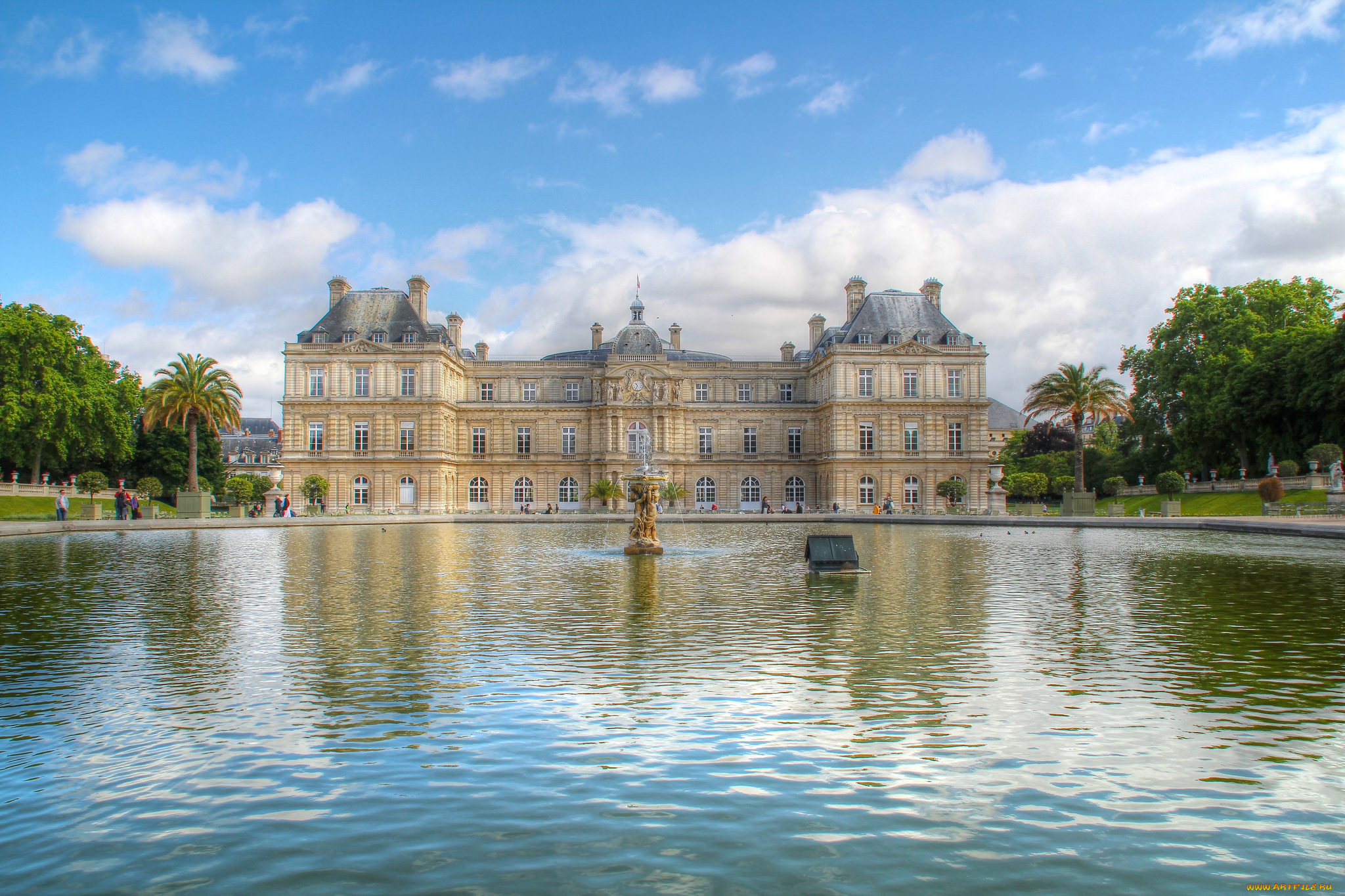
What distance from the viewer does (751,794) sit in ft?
20.9

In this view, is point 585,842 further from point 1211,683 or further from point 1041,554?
point 1041,554

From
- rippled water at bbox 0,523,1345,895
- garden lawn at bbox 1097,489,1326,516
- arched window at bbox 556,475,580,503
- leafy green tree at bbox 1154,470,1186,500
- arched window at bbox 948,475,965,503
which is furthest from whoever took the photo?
arched window at bbox 556,475,580,503

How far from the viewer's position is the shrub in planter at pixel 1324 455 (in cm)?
4456

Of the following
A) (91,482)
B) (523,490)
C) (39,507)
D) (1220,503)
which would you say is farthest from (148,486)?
(1220,503)

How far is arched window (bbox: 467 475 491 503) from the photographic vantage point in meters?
75.5

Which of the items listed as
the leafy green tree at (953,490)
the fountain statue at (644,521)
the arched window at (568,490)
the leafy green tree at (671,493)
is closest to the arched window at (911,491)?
the leafy green tree at (953,490)

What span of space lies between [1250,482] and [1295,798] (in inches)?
2215

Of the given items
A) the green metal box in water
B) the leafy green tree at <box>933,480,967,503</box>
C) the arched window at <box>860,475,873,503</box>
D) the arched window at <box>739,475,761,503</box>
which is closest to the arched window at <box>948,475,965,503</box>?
the leafy green tree at <box>933,480,967,503</box>

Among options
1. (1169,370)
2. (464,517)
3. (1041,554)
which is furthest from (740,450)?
(1041,554)

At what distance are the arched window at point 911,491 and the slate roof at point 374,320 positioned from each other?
36856mm

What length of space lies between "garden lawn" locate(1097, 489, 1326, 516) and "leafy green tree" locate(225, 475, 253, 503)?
171 feet

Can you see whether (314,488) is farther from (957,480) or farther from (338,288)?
(957,480)

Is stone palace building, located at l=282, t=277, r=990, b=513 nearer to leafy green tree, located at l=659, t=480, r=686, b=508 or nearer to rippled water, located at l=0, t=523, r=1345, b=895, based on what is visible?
leafy green tree, located at l=659, t=480, r=686, b=508

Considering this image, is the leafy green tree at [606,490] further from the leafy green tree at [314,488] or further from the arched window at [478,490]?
the leafy green tree at [314,488]
